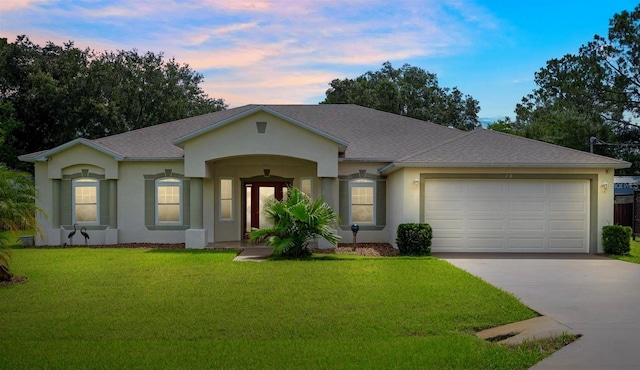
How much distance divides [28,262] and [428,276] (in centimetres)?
1022

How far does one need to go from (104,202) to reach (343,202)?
8256 millimetres

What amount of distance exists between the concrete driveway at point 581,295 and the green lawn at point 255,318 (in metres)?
0.48

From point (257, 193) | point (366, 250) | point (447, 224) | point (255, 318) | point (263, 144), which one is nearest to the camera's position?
point (255, 318)

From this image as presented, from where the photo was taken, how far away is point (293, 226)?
48.4ft

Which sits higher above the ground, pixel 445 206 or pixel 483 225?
pixel 445 206

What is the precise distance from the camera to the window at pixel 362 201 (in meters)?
18.9

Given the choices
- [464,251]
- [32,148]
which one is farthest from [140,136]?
[32,148]

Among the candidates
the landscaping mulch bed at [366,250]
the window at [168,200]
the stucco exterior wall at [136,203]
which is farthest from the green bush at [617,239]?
the window at [168,200]

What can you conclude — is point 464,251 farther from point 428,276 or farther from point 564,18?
point 564,18

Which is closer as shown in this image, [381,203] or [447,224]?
[447,224]

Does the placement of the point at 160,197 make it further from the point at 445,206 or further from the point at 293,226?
the point at 445,206

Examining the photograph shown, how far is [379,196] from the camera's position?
18922 mm

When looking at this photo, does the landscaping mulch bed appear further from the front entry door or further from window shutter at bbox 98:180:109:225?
window shutter at bbox 98:180:109:225

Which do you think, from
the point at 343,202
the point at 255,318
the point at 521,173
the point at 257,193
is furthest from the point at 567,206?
→ the point at 255,318
